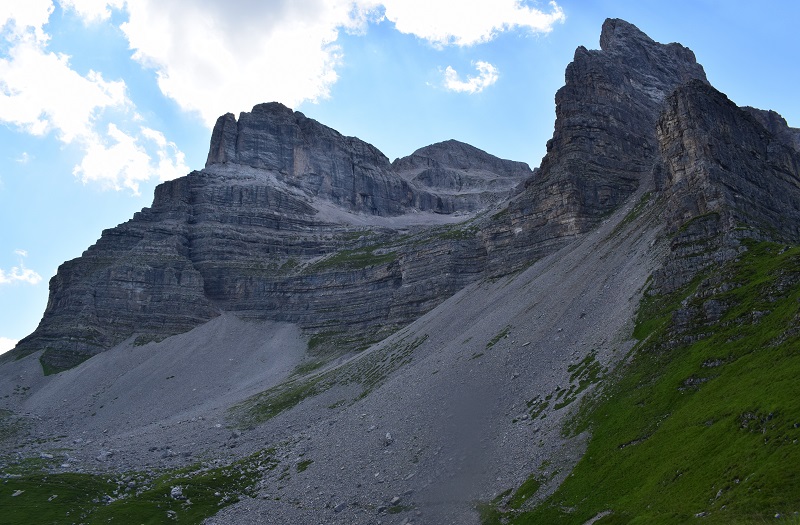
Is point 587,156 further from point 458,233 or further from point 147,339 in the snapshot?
point 147,339

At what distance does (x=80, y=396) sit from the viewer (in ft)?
393

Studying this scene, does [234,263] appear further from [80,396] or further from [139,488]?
[139,488]

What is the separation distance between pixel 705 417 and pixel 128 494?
5593cm

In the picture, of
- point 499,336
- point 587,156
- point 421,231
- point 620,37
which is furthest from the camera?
point 421,231

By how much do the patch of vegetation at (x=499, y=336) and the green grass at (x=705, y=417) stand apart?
21.6m

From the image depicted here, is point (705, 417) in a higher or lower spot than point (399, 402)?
lower

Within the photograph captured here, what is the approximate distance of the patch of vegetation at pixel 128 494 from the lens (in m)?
57.2

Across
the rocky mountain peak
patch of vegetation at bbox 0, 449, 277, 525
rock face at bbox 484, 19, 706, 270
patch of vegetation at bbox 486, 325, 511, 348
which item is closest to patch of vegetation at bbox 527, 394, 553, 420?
patch of vegetation at bbox 486, 325, 511, 348

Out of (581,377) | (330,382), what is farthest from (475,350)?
(330,382)

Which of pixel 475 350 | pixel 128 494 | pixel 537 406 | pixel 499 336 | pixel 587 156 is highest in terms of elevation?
pixel 587 156

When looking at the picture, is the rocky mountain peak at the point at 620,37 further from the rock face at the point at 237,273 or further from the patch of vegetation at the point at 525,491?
the patch of vegetation at the point at 525,491

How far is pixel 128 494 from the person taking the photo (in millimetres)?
64125

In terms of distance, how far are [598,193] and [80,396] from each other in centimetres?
10707

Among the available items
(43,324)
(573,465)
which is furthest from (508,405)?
(43,324)
